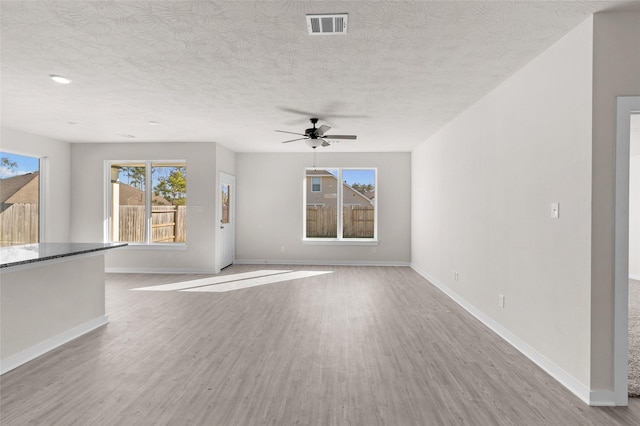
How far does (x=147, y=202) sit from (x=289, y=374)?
5.81 m

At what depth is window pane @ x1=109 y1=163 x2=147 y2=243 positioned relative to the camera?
7.32m

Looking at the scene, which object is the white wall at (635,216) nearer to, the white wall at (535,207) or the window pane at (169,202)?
the white wall at (535,207)

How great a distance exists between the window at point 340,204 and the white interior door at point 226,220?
5.66 feet

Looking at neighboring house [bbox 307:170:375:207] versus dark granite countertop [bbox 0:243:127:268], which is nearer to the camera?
dark granite countertop [bbox 0:243:127:268]

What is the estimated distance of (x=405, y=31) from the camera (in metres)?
2.61

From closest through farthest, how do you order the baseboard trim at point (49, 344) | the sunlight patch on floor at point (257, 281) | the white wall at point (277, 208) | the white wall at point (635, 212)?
the baseboard trim at point (49, 344) → the sunlight patch on floor at point (257, 281) → the white wall at point (635, 212) → the white wall at point (277, 208)

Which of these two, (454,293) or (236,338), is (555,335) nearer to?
(454,293)

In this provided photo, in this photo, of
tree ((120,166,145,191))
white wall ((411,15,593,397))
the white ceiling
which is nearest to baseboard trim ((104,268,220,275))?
tree ((120,166,145,191))

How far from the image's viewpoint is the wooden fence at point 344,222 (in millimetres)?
8359

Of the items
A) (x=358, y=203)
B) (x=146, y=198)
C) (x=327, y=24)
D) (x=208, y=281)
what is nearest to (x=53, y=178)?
(x=146, y=198)

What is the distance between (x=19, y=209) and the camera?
6230 millimetres

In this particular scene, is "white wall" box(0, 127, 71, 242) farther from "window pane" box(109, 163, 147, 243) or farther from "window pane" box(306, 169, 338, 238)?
"window pane" box(306, 169, 338, 238)

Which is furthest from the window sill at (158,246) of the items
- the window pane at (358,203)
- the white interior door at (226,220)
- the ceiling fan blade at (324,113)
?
the ceiling fan blade at (324,113)

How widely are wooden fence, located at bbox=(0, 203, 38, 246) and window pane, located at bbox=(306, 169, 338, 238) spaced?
546 cm
